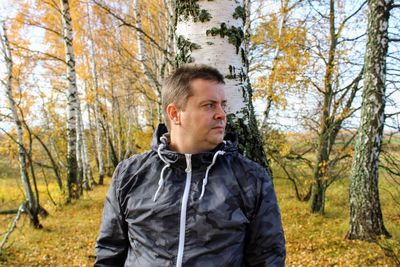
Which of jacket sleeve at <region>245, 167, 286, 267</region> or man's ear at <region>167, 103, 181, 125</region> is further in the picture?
man's ear at <region>167, 103, 181, 125</region>

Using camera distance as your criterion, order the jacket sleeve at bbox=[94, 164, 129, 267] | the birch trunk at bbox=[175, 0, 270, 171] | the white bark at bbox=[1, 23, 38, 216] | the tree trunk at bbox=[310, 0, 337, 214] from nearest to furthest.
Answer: the jacket sleeve at bbox=[94, 164, 129, 267]
the birch trunk at bbox=[175, 0, 270, 171]
the white bark at bbox=[1, 23, 38, 216]
the tree trunk at bbox=[310, 0, 337, 214]

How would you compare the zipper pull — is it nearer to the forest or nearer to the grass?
the forest

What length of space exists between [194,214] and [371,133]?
537 cm

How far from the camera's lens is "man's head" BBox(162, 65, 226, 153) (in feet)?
5.55

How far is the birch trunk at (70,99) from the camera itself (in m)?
8.92

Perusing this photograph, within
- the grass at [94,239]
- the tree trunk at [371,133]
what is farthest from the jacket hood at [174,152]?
the tree trunk at [371,133]

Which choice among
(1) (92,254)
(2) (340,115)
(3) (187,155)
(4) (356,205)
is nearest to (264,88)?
(2) (340,115)

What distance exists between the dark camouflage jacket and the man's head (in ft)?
0.33

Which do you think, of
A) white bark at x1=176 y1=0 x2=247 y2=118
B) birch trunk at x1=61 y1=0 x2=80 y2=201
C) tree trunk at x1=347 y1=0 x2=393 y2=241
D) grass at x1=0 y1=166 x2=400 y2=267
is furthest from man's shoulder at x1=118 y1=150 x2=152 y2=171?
birch trunk at x1=61 y1=0 x2=80 y2=201

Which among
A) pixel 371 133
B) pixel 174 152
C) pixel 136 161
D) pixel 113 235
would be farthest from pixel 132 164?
pixel 371 133

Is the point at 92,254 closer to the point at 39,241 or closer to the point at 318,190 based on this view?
the point at 39,241

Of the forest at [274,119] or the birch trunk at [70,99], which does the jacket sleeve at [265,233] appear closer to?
the forest at [274,119]

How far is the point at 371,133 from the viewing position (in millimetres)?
5941

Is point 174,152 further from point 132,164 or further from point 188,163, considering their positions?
point 132,164
